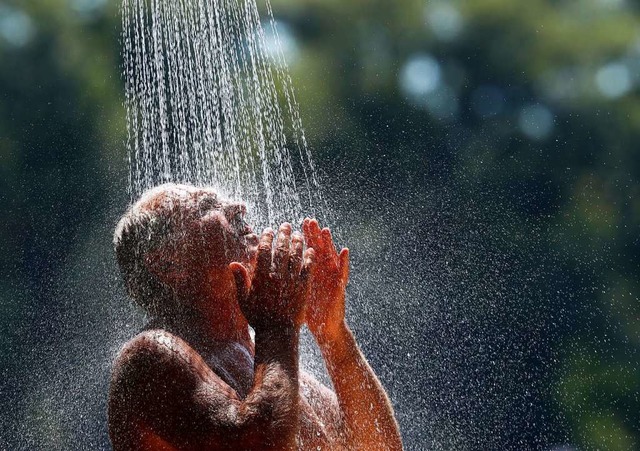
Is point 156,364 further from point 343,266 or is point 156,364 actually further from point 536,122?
point 536,122

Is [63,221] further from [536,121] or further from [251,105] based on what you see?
[536,121]

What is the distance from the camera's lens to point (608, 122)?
14.4 m

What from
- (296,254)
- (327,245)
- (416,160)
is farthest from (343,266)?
(416,160)

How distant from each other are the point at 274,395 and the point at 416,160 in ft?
31.2

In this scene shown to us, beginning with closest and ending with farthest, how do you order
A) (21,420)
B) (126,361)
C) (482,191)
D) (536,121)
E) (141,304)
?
(126,361) < (141,304) < (21,420) < (482,191) < (536,121)

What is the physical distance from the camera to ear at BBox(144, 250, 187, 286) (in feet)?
14.7

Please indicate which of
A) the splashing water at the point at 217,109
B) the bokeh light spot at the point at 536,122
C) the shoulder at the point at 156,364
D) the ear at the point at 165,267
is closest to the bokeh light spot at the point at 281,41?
the splashing water at the point at 217,109

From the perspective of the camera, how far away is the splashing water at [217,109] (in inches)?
291

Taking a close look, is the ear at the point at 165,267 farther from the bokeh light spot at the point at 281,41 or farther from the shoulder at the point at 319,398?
the bokeh light spot at the point at 281,41

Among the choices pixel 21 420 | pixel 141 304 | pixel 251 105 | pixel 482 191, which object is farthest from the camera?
pixel 482 191

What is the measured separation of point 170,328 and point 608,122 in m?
11.4

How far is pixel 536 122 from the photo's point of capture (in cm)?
1416

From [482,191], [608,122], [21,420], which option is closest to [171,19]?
[21,420]

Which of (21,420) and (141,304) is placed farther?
(21,420)
